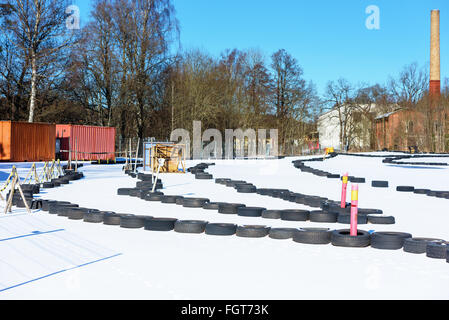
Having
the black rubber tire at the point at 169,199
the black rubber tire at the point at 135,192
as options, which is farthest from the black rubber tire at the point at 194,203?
the black rubber tire at the point at 135,192

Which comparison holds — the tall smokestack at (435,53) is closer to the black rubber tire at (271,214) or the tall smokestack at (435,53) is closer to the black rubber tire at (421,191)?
the black rubber tire at (421,191)

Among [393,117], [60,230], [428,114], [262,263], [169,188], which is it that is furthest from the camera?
[393,117]

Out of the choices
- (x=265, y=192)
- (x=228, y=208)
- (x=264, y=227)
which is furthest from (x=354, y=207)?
(x=265, y=192)

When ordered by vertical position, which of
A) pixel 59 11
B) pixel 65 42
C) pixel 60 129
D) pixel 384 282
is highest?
pixel 59 11

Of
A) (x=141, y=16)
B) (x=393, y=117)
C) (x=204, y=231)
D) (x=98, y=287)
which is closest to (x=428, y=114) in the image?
(x=393, y=117)

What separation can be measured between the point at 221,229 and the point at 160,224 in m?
1.15

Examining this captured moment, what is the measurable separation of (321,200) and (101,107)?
3143cm

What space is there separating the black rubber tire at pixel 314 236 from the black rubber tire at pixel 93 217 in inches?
153

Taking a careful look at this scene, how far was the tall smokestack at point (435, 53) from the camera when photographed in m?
53.8

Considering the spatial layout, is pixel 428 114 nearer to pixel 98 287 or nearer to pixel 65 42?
pixel 65 42

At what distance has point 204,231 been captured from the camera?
7.70 meters

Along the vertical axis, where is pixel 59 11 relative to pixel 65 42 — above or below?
above

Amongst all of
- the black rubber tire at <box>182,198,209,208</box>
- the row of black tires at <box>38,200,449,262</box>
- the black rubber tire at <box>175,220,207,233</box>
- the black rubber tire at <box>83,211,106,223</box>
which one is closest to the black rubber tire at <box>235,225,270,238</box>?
the row of black tires at <box>38,200,449,262</box>

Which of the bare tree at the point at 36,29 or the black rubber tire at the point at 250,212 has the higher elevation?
the bare tree at the point at 36,29
